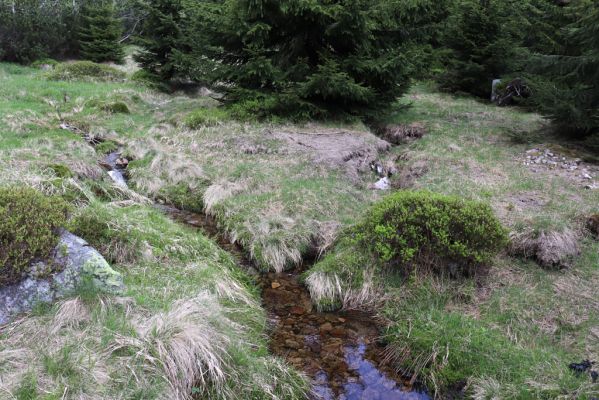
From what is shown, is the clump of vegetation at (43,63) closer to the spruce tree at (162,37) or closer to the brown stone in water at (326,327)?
the spruce tree at (162,37)

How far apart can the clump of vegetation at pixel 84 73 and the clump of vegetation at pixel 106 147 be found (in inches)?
435

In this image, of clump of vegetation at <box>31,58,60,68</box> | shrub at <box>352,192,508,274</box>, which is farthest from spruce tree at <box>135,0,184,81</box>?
shrub at <box>352,192,508,274</box>

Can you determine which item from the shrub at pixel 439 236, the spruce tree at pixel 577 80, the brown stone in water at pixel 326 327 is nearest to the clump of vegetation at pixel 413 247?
the shrub at pixel 439 236

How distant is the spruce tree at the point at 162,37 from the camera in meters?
20.1

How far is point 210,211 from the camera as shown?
31.5 feet

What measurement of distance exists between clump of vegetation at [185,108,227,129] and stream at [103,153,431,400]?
7.49 m

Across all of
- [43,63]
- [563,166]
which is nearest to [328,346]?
[563,166]

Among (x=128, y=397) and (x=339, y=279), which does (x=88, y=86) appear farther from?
(x=128, y=397)

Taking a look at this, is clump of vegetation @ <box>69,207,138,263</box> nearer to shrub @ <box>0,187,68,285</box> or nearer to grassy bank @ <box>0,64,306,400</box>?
grassy bank @ <box>0,64,306,400</box>

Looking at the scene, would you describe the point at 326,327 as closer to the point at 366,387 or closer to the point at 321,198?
the point at 366,387

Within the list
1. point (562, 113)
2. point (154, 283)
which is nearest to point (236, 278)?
point (154, 283)

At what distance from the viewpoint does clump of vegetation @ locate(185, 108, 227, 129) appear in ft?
44.8

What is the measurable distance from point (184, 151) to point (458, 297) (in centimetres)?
862

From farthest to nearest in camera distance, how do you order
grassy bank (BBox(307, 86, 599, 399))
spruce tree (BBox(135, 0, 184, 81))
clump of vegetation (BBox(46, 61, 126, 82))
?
clump of vegetation (BBox(46, 61, 126, 82)) → spruce tree (BBox(135, 0, 184, 81)) → grassy bank (BBox(307, 86, 599, 399))
